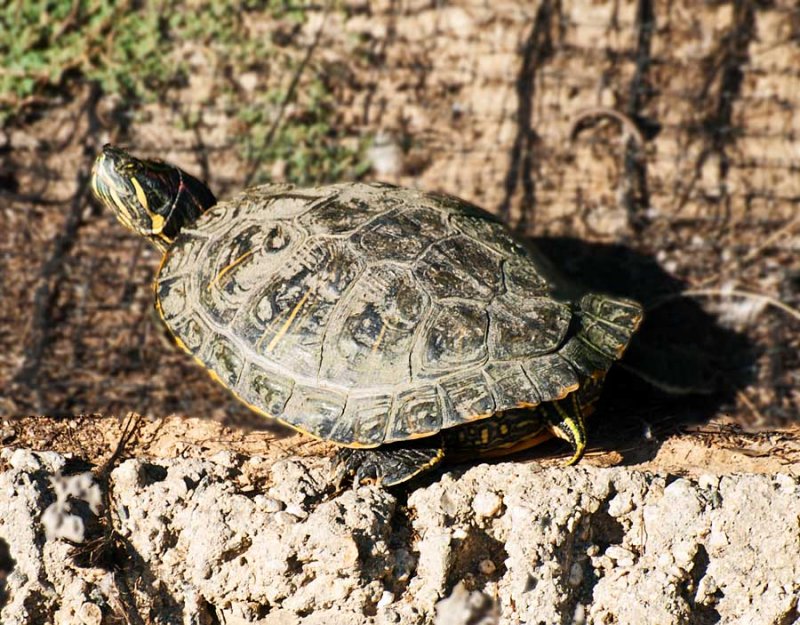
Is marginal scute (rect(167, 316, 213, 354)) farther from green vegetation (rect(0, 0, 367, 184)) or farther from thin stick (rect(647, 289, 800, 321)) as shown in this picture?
thin stick (rect(647, 289, 800, 321))

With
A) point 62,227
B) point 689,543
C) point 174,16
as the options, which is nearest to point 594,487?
point 689,543

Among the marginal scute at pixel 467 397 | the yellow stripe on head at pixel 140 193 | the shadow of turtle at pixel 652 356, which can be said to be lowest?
the shadow of turtle at pixel 652 356

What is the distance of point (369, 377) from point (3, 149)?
2.90m

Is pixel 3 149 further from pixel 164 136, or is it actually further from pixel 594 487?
pixel 594 487

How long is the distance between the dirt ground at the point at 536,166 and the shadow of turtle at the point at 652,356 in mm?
14

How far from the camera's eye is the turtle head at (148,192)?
420 cm

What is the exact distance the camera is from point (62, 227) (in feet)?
15.8

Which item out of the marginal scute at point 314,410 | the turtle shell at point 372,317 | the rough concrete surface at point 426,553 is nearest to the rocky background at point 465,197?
the rough concrete surface at point 426,553

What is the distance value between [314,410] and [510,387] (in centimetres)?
75

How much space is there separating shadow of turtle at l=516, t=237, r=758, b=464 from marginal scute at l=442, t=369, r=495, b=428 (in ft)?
2.07

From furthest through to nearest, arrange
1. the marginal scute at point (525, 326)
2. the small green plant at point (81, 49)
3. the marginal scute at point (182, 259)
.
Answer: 1. the small green plant at point (81, 49)
2. the marginal scute at point (182, 259)
3. the marginal scute at point (525, 326)

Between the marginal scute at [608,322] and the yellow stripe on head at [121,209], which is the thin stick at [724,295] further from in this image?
the yellow stripe on head at [121,209]

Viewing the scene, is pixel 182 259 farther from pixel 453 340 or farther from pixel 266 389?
pixel 453 340

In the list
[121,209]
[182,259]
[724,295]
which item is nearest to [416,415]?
[182,259]
